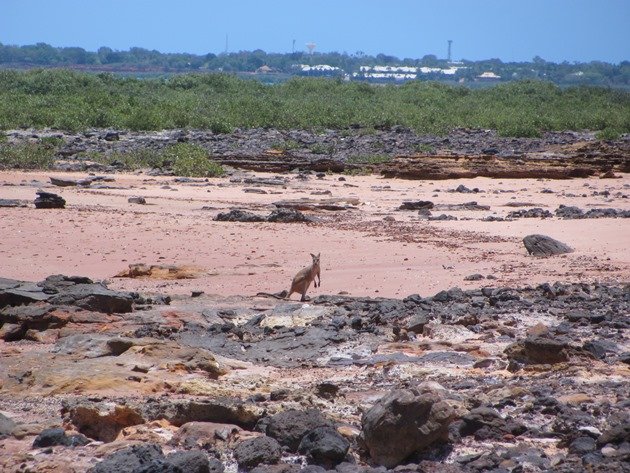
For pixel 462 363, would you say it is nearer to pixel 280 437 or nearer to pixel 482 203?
pixel 280 437

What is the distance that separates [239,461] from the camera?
5.39 meters

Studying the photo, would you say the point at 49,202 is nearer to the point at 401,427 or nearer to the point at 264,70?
the point at 401,427

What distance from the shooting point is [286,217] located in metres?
15.8

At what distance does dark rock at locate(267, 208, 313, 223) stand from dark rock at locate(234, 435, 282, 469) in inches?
403

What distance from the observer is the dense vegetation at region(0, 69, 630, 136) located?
33.5 m

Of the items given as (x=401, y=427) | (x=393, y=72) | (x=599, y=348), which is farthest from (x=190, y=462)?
(x=393, y=72)

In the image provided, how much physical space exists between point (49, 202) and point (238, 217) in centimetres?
295

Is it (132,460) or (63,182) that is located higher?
(132,460)

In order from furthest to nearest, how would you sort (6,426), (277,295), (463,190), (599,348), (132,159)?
(132,159) < (463,190) < (277,295) < (599,348) < (6,426)

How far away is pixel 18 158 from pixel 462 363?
57.2 ft

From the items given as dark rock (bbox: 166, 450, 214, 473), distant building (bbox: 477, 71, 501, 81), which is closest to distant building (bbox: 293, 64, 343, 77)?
distant building (bbox: 477, 71, 501, 81)

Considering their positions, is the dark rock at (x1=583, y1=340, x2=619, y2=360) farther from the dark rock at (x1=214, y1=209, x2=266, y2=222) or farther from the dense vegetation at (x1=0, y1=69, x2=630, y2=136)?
the dense vegetation at (x1=0, y1=69, x2=630, y2=136)

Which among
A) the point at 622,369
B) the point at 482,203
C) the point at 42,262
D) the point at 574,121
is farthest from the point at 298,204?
the point at 574,121

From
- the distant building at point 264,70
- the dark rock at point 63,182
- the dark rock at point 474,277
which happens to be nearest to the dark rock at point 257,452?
the dark rock at point 474,277
